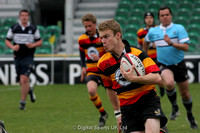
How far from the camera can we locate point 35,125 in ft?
30.1

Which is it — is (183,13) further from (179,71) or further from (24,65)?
(179,71)

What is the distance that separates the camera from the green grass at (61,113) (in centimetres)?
870

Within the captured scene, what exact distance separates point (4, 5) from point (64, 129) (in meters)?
17.6

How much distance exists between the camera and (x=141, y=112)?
17.9 ft

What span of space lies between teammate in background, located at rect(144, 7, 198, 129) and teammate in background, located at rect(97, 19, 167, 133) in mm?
A: 3246

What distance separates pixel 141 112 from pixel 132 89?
0.89 feet

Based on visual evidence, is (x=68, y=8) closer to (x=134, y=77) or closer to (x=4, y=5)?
(x=4, y=5)

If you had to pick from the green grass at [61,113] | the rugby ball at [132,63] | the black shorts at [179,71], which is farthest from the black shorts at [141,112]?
the black shorts at [179,71]

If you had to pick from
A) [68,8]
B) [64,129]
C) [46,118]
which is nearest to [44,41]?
[68,8]

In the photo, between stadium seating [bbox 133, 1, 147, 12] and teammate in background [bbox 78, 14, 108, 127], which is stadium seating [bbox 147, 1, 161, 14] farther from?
teammate in background [bbox 78, 14, 108, 127]

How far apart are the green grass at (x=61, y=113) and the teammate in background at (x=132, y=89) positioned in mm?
2675

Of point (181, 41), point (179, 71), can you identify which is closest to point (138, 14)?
point (179, 71)

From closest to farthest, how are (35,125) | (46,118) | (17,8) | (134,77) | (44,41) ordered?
(134,77)
(35,125)
(46,118)
(44,41)
(17,8)

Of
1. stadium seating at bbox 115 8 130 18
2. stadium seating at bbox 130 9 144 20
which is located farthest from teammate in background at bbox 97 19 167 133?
stadium seating at bbox 115 8 130 18
